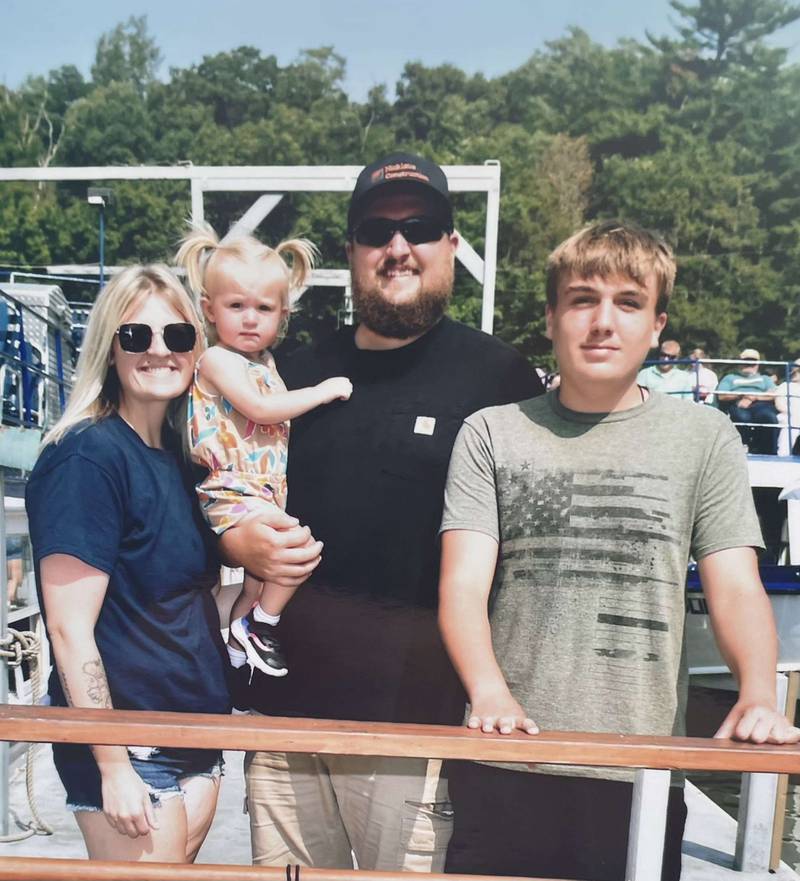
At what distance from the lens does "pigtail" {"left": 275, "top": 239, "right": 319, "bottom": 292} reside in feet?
6.99

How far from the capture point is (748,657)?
5.66 ft

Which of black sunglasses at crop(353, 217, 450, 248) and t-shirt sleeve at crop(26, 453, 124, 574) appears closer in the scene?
t-shirt sleeve at crop(26, 453, 124, 574)

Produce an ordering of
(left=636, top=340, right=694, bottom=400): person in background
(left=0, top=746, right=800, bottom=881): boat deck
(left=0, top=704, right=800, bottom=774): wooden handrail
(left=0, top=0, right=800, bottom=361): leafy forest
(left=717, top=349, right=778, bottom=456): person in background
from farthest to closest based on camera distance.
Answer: (left=0, top=0, right=800, bottom=361): leafy forest → (left=717, top=349, right=778, bottom=456): person in background → (left=636, top=340, right=694, bottom=400): person in background → (left=0, top=746, right=800, bottom=881): boat deck → (left=0, top=704, right=800, bottom=774): wooden handrail

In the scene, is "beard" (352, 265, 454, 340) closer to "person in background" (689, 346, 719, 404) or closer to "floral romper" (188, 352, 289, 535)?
"floral romper" (188, 352, 289, 535)

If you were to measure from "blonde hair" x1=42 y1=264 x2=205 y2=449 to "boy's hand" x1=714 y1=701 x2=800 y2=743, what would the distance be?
124cm

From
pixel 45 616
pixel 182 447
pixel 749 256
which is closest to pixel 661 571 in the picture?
pixel 182 447

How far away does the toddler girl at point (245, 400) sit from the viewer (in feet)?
6.56

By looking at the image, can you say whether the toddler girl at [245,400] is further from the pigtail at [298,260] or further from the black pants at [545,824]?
the black pants at [545,824]

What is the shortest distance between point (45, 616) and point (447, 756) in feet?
→ 2.66

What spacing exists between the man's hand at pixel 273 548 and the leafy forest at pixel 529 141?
28.7 m

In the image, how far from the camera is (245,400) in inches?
79.0

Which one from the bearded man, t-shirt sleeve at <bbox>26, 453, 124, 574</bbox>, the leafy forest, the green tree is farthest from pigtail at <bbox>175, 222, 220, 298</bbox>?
the green tree

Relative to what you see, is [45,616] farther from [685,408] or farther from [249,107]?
[249,107]

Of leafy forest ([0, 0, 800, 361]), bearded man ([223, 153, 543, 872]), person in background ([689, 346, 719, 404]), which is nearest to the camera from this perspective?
bearded man ([223, 153, 543, 872])
